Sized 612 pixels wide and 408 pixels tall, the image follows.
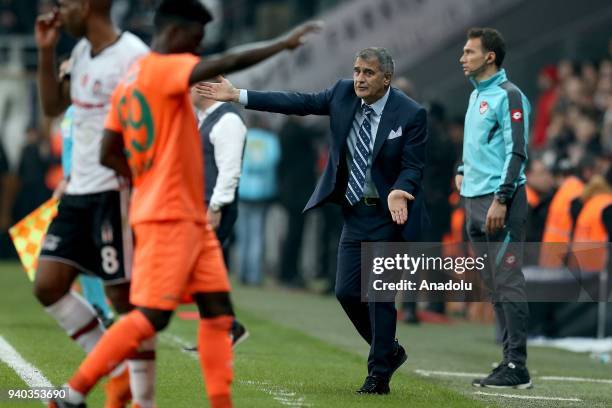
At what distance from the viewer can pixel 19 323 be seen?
13.4m

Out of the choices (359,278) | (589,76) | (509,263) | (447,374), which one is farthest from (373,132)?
(589,76)

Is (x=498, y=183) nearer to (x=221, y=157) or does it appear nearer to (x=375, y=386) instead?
(x=375, y=386)

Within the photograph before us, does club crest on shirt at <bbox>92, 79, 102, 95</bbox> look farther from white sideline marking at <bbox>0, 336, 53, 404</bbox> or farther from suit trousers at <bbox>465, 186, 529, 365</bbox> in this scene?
suit trousers at <bbox>465, 186, 529, 365</bbox>

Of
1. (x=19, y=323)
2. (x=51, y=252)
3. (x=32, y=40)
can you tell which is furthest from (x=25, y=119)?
(x=51, y=252)

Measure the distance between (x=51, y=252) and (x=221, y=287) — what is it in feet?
3.00

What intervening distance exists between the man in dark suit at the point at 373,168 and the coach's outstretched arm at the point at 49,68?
1907 mm

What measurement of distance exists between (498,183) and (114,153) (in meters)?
3.70

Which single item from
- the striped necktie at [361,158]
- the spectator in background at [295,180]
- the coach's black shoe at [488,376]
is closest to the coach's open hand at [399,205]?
the striped necktie at [361,158]

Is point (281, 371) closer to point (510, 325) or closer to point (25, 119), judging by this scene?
point (510, 325)

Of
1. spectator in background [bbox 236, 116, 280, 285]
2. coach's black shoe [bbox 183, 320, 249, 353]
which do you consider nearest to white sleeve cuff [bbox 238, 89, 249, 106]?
coach's black shoe [bbox 183, 320, 249, 353]

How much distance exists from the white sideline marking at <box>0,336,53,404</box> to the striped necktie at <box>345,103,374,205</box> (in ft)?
7.21

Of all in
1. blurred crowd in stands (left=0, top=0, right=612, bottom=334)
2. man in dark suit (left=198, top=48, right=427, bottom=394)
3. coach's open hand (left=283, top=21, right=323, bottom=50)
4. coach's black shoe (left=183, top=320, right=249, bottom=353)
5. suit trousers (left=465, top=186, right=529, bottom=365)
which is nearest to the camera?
coach's open hand (left=283, top=21, right=323, bottom=50)

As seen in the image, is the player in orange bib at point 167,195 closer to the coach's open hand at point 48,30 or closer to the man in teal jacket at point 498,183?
the coach's open hand at point 48,30

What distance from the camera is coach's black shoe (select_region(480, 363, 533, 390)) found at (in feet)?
32.7
